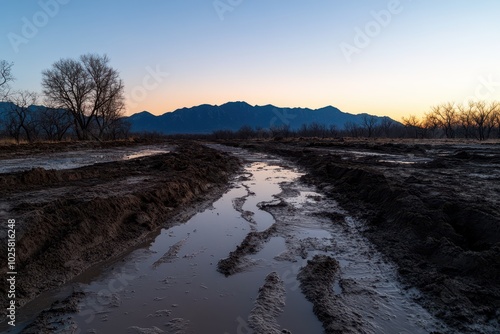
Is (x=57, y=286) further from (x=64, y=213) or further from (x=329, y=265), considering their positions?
(x=329, y=265)

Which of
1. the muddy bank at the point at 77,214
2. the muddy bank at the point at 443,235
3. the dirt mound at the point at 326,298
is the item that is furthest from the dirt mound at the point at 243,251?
the muddy bank at the point at 443,235

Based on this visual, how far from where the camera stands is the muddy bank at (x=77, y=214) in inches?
212

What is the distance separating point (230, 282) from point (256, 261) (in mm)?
961

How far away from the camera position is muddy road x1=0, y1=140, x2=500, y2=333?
4.13 m

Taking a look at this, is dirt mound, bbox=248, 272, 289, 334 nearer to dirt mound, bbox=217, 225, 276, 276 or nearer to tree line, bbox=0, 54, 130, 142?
dirt mound, bbox=217, 225, 276, 276

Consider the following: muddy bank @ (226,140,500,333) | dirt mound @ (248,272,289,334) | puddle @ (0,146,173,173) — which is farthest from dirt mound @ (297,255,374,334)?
puddle @ (0,146,173,173)

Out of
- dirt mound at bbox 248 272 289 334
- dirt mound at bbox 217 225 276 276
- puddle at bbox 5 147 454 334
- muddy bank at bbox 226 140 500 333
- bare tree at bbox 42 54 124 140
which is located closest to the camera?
dirt mound at bbox 248 272 289 334

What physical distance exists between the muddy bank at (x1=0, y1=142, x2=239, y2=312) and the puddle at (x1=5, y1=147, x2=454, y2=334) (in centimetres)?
54

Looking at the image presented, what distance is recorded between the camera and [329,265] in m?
5.75

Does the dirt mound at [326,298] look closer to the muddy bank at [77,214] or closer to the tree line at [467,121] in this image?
the muddy bank at [77,214]

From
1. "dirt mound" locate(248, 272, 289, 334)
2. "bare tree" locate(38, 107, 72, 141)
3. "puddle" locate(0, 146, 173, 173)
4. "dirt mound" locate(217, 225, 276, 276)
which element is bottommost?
"dirt mound" locate(217, 225, 276, 276)

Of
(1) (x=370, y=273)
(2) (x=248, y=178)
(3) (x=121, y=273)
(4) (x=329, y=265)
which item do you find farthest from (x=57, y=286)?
(2) (x=248, y=178)

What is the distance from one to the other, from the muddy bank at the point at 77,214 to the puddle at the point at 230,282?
538 mm

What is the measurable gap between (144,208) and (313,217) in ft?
15.6
